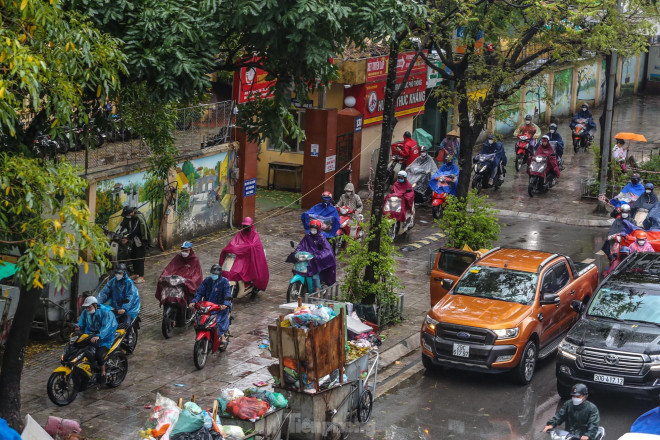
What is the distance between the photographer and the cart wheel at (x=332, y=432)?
12125 mm

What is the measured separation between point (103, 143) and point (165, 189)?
1571mm

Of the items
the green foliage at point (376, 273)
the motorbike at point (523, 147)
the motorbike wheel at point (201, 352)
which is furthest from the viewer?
the motorbike at point (523, 147)

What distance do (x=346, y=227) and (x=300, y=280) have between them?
3.99m

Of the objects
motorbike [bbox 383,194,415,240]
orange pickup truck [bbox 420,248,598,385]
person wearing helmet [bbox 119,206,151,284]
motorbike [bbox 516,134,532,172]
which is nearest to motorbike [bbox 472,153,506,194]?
motorbike [bbox 516,134,532,172]

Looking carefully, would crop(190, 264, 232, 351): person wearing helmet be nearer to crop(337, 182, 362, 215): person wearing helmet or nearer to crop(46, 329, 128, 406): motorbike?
crop(46, 329, 128, 406): motorbike

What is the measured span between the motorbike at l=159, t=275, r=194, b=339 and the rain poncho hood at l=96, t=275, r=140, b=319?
4.21 ft

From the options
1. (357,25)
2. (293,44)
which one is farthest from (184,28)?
(357,25)

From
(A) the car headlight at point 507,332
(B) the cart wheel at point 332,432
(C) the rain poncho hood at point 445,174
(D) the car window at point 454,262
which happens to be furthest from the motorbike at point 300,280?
(C) the rain poncho hood at point 445,174

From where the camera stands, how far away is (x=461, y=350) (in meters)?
14.5

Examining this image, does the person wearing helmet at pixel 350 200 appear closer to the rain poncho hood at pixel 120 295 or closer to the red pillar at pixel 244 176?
the red pillar at pixel 244 176

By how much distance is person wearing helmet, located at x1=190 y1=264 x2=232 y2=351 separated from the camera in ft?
50.1

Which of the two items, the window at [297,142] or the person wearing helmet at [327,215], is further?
the window at [297,142]

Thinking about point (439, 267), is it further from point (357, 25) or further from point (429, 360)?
point (357, 25)

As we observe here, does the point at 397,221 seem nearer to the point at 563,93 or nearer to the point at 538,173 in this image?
the point at 538,173
